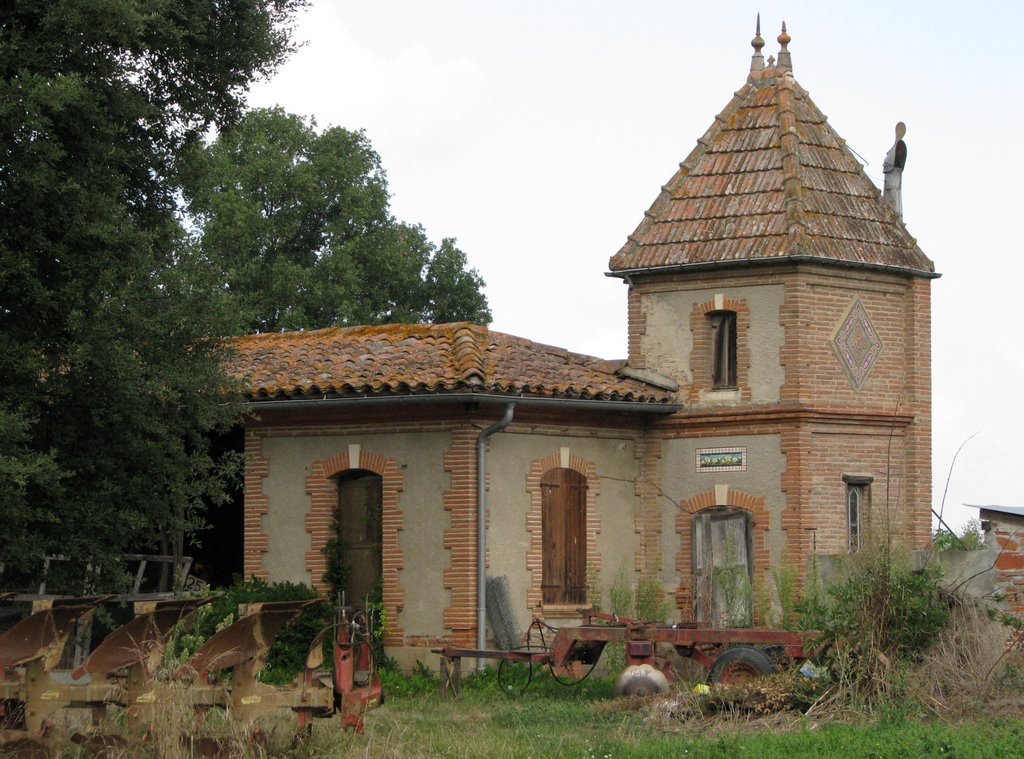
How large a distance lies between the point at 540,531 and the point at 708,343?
362cm

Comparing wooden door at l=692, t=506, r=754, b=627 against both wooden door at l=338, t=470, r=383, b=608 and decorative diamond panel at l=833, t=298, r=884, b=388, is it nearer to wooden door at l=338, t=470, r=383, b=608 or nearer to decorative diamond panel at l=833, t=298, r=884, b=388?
decorative diamond panel at l=833, t=298, r=884, b=388

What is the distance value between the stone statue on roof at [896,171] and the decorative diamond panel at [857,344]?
2.00 meters

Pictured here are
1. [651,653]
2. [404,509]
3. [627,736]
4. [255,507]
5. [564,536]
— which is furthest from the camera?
[255,507]

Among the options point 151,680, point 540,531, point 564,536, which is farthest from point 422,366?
point 151,680

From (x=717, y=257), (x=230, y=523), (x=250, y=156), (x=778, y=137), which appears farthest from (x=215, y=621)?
(x=250, y=156)

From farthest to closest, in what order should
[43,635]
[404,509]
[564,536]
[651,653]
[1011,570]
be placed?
1. [564,536]
2. [404,509]
3. [1011,570]
4. [651,653]
5. [43,635]

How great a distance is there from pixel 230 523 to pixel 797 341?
874 cm

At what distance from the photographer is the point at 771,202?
2172 cm

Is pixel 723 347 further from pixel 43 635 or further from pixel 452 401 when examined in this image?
pixel 43 635

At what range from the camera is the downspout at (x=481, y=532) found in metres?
19.7

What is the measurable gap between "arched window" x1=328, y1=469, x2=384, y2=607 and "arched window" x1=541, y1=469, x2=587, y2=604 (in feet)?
7.38

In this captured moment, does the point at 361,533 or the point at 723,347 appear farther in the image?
the point at 723,347

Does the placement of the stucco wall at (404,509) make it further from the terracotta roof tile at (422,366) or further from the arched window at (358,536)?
the terracotta roof tile at (422,366)

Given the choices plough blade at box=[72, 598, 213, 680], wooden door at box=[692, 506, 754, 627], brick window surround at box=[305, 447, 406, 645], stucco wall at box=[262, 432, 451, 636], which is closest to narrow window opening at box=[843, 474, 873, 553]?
wooden door at box=[692, 506, 754, 627]
